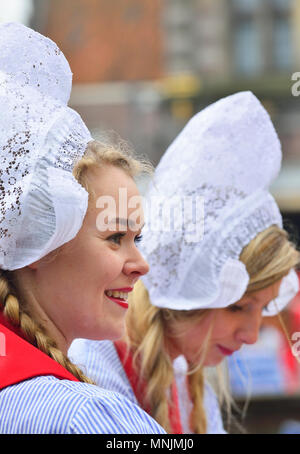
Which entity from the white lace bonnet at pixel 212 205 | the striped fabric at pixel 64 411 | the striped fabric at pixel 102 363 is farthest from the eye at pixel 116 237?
the white lace bonnet at pixel 212 205

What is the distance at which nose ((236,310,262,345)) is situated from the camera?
2498 millimetres

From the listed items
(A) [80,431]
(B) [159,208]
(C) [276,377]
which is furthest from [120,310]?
(C) [276,377]

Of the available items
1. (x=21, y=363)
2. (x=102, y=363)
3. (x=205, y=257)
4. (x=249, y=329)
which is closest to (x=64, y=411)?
(x=21, y=363)

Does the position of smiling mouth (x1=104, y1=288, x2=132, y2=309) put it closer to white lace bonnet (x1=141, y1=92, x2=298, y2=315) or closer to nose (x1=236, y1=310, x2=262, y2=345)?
white lace bonnet (x1=141, y1=92, x2=298, y2=315)

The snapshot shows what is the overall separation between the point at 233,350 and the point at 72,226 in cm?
115

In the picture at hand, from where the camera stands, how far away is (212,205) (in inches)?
96.5

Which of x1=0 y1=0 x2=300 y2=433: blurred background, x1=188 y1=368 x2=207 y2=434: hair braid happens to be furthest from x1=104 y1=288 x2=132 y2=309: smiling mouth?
x1=0 y1=0 x2=300 y2=433: blurred background

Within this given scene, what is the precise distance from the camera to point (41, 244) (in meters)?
1.52

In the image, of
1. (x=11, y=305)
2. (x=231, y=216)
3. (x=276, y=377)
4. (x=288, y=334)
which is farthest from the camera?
(x=276, y=377)

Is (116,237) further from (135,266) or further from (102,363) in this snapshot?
(102,363)

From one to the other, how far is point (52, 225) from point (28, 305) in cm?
16

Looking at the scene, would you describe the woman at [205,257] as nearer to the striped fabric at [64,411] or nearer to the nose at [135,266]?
the nose at [135,266]
